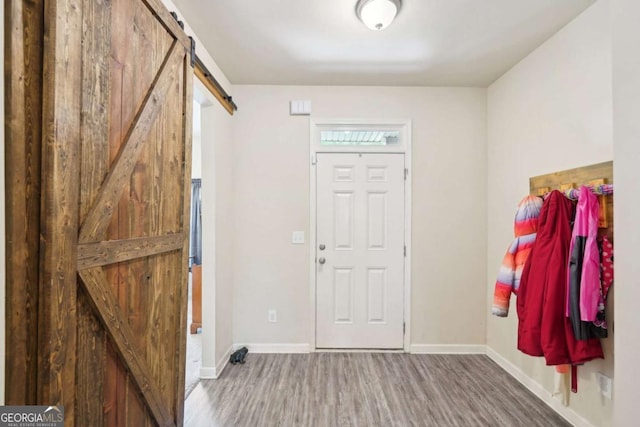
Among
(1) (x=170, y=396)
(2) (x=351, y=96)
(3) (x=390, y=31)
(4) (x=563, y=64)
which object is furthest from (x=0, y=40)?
(4) (x=563, y=64)

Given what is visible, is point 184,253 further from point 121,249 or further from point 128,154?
point 128,154

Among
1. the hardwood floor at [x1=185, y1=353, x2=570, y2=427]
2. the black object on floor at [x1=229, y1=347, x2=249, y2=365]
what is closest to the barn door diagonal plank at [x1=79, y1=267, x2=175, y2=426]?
the hardwood floor at [x1=185, y1=353, x2=570, y2=427]

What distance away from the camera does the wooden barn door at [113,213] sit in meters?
0.91

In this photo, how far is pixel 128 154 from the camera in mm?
A: 1247

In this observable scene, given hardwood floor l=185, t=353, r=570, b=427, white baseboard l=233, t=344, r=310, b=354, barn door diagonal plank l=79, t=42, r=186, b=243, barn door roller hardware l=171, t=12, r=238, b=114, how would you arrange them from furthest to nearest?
white baseboard l=233, t=344, r=310, b=354, barn door roller hardware l=171, t=12, r=238, b=114, hardwood floor l=185, t=353, r=570, b=427, barn door diagonal plank l=79, t=42, r=186, b=243

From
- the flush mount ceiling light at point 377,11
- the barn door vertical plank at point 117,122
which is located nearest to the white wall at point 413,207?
the flush mount ceiling light at point 377,11

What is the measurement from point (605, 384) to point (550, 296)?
0.55 m

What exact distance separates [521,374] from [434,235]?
1.32 meters

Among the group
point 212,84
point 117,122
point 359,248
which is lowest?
point 359,248

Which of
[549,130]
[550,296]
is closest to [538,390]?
[550,296]

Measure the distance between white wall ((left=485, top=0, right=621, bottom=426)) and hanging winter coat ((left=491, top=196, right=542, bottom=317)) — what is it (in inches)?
14.1

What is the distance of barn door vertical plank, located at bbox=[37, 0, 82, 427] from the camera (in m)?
0.90

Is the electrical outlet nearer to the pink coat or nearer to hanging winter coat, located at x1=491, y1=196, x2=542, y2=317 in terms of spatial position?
the pink coat

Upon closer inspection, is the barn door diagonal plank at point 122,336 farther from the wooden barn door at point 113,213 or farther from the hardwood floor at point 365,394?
the hardwood floor at point 365,394
